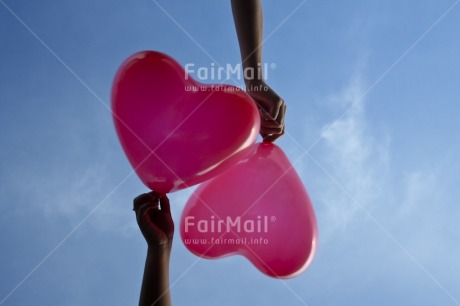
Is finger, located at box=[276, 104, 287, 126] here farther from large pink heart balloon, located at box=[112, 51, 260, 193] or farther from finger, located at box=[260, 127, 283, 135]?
large pink heart balloon, located at box=[112, 51, 260, 193]

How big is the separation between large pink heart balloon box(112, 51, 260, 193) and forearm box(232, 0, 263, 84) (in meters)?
0.15

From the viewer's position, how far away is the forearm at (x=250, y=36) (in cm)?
164

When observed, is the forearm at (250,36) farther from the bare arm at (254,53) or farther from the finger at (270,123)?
the finger at (270,123)

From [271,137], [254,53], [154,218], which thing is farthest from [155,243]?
[254,53]

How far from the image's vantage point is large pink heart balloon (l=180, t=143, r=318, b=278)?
5.07ft

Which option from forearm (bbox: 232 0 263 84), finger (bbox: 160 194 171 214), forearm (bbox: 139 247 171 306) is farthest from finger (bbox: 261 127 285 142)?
forearm (bbox: 139 247 171 306)

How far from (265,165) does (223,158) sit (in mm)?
194

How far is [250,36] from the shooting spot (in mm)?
1647

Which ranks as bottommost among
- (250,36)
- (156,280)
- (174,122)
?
(156,280)

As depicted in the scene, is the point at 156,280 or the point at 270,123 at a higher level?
the point at 270,123

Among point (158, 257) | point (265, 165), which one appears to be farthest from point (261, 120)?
point (158, 257)

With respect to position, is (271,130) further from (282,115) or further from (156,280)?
(156,280)

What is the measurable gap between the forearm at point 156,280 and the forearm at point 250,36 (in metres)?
0.60

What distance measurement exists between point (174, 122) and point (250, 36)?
1.27 ft
